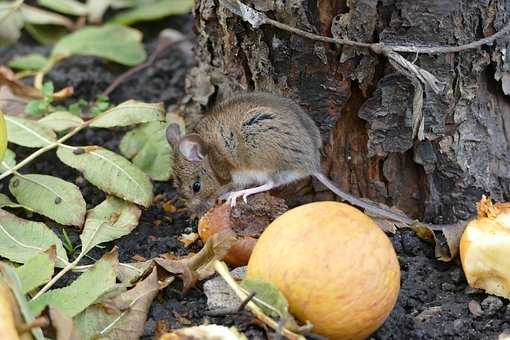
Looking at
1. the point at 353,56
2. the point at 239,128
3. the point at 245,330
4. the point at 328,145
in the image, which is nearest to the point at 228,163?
the point at 239,128

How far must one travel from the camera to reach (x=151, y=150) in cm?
493

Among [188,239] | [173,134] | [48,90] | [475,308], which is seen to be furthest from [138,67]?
[475,308]

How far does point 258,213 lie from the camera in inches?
159

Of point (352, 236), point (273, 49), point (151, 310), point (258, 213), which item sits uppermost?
point (273, 49)

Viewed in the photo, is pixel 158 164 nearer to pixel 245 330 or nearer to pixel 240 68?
pixel 240 68

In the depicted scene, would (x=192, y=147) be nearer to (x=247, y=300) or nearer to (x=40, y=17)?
(x=247, y=300)

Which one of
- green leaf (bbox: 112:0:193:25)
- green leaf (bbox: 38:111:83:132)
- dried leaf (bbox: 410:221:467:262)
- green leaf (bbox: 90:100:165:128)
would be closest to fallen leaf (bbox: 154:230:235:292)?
dried leaf (bbox: 410:221:467:262)

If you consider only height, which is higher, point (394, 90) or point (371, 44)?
point (371, 44)

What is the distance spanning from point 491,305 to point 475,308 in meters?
0.06

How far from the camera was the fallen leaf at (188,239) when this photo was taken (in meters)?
4.24

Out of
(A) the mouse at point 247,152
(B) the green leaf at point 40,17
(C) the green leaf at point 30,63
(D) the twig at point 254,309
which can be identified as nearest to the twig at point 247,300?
(D) the twig at point 254,309

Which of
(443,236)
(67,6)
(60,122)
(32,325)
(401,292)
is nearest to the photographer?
(32,325)

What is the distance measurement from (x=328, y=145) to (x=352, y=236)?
1179 millimetres

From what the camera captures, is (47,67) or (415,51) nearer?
(415,51)
